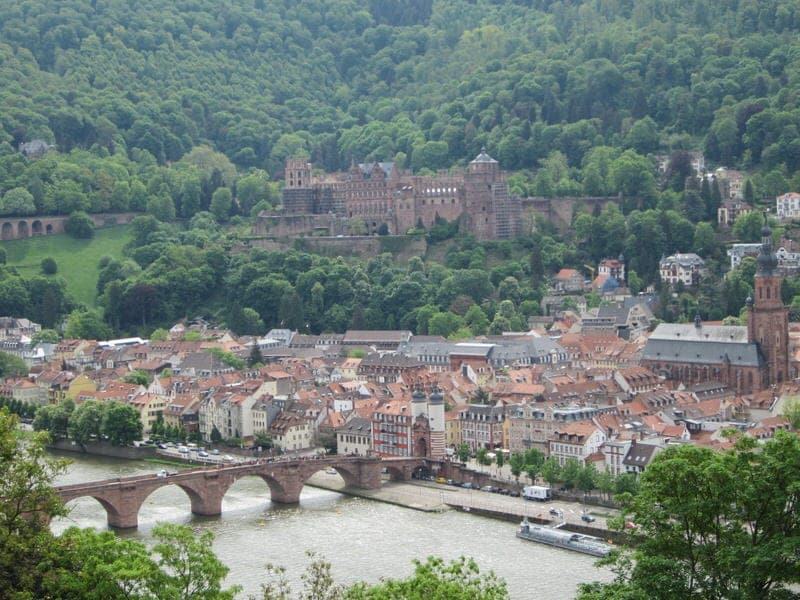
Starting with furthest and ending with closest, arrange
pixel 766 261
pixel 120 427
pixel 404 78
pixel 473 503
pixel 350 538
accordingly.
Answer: pixel 404 78, pixel 766 261, pixel 120 427, pixel 473 503, pixel 350 538

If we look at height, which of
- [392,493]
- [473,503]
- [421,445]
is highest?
[421,445]

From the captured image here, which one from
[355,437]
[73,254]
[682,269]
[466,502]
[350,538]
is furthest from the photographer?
[73,254]

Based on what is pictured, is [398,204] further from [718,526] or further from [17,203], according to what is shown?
[718,526]

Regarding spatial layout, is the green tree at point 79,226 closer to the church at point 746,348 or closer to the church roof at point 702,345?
the church roof at point 702,345

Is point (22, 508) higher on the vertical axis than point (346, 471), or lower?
higher


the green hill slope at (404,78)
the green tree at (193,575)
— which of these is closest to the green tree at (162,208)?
the green hill slope at (404,78)

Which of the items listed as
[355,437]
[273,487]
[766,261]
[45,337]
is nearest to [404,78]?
[45,337]
